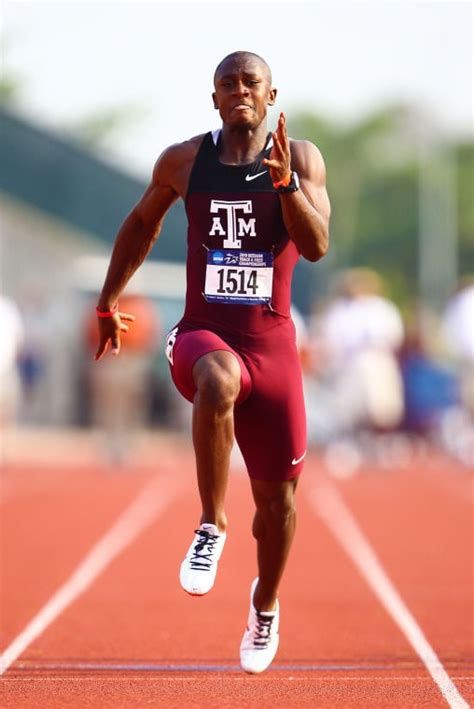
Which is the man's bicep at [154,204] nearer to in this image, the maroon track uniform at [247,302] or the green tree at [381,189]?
the maroon track uniform at [247,302]

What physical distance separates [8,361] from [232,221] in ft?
46.2

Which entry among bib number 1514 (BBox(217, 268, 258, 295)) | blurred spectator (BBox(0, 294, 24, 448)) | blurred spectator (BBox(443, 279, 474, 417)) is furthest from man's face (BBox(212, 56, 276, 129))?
blurred spectator (BBox(0, 294, 24, 448))

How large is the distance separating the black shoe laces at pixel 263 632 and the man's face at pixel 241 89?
201cm

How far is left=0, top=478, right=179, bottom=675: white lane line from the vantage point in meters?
8.11

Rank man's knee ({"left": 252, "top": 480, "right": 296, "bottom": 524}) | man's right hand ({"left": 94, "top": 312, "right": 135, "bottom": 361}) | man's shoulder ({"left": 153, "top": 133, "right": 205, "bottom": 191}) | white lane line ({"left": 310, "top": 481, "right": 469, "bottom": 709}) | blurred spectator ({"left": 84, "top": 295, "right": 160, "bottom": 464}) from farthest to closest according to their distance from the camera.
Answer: blurred spectator ({"left": 84, "top": 295, "right": 160, "bottom": 464}) < white lane line ({"left": 310, "top": 481, "right": 469, "bottom": 709}) < man's right hand ({"left": 94, "top": 312, "right": 135, "bottom": 361}) < man's knee ({"left": 252, "top": 480, "right": 296, "bottom": 524}) < man's shoulder ({"left": 153, "top": 133, "right": 205, "bottom": 191})

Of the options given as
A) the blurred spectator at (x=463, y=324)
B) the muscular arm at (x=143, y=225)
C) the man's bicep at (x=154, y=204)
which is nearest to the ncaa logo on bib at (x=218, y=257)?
the muscular arm at (x=143, y=225)

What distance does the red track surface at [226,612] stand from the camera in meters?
6.57

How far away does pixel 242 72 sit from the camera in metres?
6.18

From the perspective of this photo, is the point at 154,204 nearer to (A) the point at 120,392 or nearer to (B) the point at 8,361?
(B) the point at 8,361

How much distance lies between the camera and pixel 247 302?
6.36m

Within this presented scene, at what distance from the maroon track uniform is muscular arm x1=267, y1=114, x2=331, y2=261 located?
131mm

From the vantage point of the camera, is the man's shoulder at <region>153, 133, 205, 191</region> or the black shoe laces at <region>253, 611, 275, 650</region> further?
the black shoe laces at <region>253, 611, 275, 650</region>

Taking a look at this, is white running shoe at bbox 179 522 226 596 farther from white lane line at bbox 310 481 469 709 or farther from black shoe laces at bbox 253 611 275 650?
white lane line at bbox 310 481 469 709

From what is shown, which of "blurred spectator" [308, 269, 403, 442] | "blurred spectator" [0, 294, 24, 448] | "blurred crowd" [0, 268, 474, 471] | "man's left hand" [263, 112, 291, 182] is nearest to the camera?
"man's left hand" [263, 112, 291, 182]
